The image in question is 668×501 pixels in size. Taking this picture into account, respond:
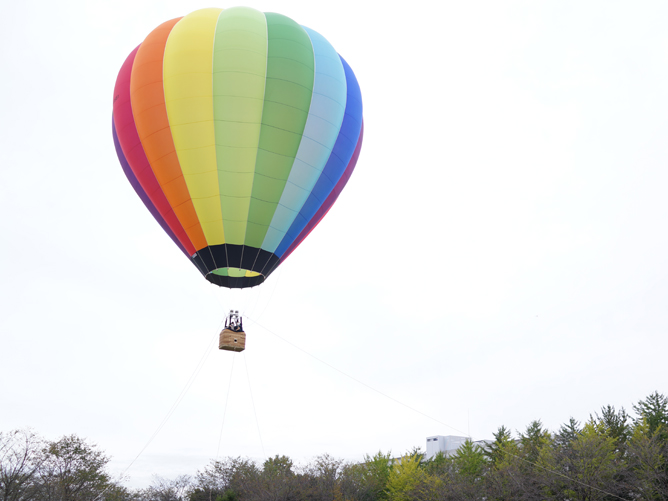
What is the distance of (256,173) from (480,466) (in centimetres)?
A: 3379

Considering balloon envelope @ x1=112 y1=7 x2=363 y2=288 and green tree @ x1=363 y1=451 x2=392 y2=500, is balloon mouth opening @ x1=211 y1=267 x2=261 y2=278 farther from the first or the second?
green tree @ x1=363 y1=451 x2=392 y2=500

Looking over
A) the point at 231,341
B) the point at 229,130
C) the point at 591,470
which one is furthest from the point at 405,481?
the point at 229,130

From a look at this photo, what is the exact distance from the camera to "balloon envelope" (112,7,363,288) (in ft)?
57.8

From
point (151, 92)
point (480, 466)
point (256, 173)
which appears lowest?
point (480, 466)

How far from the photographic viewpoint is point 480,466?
139ft

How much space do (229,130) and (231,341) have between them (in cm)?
664

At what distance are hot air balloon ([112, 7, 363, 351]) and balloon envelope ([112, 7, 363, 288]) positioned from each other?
32 mm

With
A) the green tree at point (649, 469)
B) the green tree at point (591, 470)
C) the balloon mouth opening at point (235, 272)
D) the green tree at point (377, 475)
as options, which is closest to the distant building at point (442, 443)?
the green tree at point (377, 475)

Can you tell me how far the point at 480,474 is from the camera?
128 feet

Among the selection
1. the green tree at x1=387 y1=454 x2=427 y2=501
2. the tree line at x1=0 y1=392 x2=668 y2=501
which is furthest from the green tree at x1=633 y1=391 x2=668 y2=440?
the green tree at x1=387 y1=454 x2=427 y2=501

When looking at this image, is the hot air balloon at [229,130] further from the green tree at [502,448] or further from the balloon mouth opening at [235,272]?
the green tree at [502,448]

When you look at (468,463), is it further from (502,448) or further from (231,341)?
(231,341)

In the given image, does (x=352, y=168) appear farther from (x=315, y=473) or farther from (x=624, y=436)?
(x=315, y=473)

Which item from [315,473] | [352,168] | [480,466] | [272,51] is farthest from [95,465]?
[272,51]
